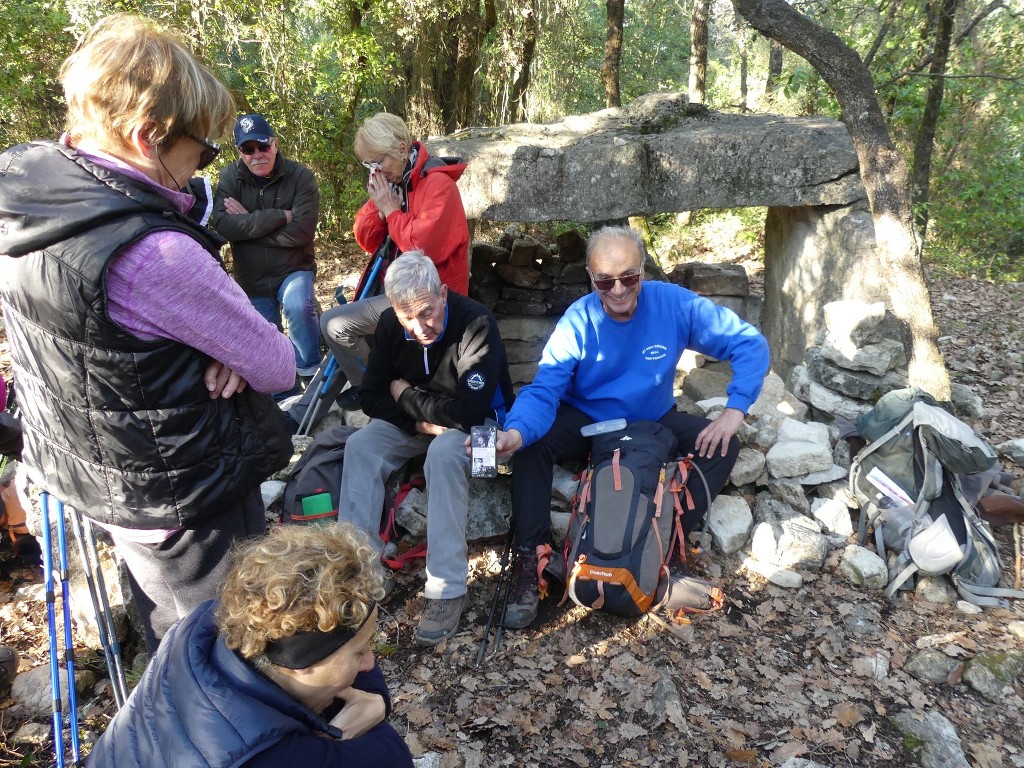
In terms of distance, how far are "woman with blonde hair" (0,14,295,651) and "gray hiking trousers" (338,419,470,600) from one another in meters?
1.21

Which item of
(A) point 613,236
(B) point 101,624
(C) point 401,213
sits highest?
(C) point 401,213

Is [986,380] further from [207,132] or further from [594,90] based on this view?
[594,90]

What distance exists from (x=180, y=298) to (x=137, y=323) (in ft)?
0.38

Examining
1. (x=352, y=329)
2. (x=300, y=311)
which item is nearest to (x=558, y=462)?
(x=352, y=329)

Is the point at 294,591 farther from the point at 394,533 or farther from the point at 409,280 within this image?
the point at 394,533

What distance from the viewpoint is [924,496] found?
3.33 m

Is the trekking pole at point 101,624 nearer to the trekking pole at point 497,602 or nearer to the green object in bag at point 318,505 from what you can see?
the green object in bag at point 318,505

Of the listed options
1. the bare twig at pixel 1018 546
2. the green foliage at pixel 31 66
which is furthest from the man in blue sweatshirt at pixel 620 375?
the green foliage at pixel 31 66

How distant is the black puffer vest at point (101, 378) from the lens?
5.12 feet

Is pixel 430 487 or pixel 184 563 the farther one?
pixel 430 487

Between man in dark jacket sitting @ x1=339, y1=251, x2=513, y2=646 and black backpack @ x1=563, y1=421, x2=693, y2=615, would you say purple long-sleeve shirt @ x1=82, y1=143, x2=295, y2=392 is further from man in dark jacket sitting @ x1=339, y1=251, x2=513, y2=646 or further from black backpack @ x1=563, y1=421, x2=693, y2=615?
black backpack @ x1=563, y1=421, x2=693, y2=615

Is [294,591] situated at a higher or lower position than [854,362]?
lower

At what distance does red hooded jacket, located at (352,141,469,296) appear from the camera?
395 cm

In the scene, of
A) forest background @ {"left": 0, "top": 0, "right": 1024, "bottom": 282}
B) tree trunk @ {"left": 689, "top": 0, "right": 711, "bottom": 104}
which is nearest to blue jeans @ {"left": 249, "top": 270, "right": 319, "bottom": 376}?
forest background @ {"left": 0, "top": 0, "right": 1024, "bottom": 282}
